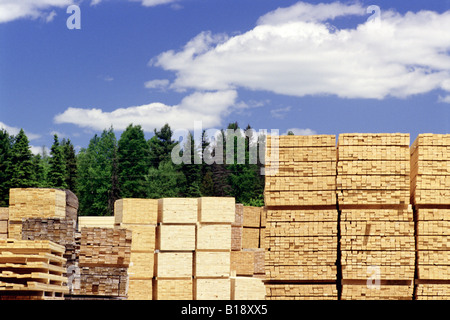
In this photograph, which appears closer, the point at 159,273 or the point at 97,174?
the point at 159,273

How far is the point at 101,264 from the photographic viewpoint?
17.4 meters

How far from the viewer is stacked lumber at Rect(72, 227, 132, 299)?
1720 cm

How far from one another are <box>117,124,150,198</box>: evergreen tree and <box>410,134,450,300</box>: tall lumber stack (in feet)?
191

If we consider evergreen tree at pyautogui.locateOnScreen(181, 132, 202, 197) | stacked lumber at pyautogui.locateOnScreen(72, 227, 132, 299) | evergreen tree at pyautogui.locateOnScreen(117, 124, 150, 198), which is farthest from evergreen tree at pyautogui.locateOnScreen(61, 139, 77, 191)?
stacked lumber at pyautogui.locateOnScreen(72, 227, 132, 299)

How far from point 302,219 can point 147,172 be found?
60.3m

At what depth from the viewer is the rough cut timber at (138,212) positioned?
2028cm

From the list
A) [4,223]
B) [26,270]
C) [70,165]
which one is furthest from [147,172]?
[26,270]

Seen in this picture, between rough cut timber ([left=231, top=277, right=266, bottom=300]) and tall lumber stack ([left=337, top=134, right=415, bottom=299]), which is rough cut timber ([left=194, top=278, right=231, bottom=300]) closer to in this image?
rough cut timber ([left=231, top=277, right=266, bottom=300])

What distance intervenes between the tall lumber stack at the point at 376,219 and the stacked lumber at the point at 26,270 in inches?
246

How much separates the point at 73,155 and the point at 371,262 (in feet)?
195

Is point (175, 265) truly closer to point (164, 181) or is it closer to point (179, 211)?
point (179, 211)

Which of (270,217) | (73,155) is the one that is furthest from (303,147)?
(73,155)

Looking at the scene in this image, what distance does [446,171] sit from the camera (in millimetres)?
13617

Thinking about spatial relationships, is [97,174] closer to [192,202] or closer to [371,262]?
[192,202]
